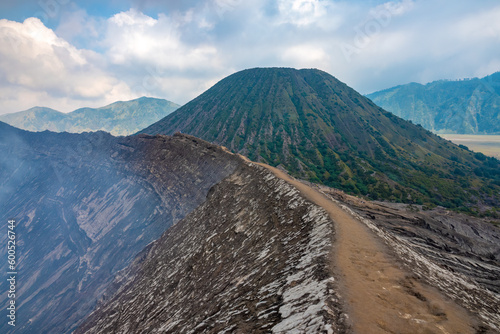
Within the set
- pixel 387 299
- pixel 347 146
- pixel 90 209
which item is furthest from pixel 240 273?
pixel 347 146

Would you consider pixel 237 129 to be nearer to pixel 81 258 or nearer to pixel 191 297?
pixel 81 258

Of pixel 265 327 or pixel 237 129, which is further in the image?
pixel 237 129

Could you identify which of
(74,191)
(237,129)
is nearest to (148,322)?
(74,191)

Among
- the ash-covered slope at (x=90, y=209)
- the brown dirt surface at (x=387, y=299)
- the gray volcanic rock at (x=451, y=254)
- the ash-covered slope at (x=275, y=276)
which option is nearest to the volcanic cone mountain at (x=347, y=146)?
the gray volcanic rock at (x=451, y=254)

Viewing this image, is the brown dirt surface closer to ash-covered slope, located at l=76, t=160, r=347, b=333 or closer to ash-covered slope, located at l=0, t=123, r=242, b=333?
ash-covered slope, located at l=76, t=160, r=347, b=333

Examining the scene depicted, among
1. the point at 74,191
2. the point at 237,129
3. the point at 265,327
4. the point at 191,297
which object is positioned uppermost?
the point at 237,129

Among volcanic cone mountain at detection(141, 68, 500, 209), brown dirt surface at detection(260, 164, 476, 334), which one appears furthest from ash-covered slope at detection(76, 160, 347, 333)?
volcanic cone mountain at detection(141, 68, 500, 209)
